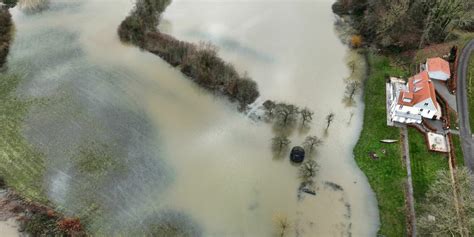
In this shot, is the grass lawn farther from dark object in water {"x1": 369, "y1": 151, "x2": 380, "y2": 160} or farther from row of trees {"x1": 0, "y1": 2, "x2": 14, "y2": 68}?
row of trees {"x1": 0, "y1": 2, "x2": 14, "y2": 68}

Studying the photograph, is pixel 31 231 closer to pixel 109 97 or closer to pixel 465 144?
pixel 109 97

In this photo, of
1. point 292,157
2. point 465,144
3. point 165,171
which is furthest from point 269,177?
point 465,144

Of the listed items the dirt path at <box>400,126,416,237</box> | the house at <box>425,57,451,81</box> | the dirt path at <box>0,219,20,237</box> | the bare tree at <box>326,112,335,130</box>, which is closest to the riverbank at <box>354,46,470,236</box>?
the dirt path at <box>400,126,416,237</box>

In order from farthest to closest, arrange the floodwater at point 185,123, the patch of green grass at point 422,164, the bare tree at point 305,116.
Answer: the bare tree at point 305,116
the patch of green grass at point 422,164
the floodwater at point 185,123

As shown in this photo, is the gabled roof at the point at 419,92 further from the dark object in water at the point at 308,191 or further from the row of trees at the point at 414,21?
the dark object in water at the point at 308,191

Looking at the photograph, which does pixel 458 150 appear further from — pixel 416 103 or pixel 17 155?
pixel 17 155

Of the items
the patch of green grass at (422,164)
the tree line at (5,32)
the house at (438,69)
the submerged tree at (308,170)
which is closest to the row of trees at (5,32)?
the tree line at (5,32)
